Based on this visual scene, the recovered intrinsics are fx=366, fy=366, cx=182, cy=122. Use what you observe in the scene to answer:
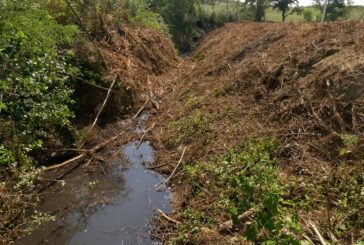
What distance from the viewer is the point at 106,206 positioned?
22.6 ft

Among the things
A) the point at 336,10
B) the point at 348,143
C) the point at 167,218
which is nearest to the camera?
the point at 348,143

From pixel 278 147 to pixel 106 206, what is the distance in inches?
134

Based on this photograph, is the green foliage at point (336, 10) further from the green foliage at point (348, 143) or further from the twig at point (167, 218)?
→ the twig at point (167, 218)

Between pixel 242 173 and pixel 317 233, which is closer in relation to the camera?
pixel 317 233

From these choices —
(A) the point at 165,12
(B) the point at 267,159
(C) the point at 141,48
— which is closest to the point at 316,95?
(B) the point at 267,159

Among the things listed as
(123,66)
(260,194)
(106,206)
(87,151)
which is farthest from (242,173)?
(123,66)

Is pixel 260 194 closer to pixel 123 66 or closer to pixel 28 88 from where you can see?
pixel 28 88

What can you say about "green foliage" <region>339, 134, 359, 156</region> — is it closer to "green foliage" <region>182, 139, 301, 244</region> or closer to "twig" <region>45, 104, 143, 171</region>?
"green foliage" <region>182, 139, 301, 244</region>

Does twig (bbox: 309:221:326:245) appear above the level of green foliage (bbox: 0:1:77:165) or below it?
below

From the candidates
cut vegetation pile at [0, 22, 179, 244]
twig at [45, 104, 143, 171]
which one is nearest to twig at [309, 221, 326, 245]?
cut vegetation pile at [0, 22, 179, 244]

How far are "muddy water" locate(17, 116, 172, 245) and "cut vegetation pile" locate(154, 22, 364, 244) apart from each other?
0.51m

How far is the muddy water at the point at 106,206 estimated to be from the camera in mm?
5973

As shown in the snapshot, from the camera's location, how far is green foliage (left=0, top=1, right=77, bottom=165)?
259 inches

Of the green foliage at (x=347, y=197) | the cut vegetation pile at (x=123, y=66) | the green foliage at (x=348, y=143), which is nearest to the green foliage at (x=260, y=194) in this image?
the green foliage at (x=347, y=197)
